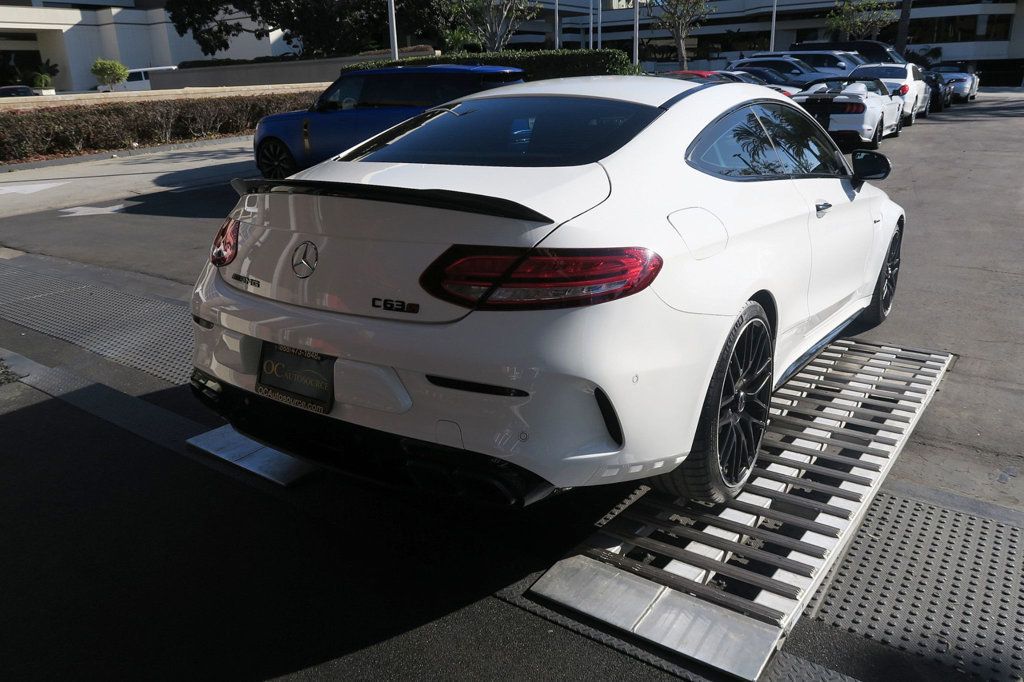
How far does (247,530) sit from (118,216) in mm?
8813

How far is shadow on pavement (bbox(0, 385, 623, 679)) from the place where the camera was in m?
2.70

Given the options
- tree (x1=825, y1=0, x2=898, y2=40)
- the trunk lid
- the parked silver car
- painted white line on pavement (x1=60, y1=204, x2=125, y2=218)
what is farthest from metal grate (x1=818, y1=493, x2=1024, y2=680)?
tree (x1=825, y1=0, x2=898, y2=40)

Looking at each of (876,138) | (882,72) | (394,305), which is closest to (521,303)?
(394,305)

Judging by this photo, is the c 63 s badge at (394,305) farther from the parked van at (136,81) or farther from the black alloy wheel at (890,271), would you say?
the parked van at (136,81)

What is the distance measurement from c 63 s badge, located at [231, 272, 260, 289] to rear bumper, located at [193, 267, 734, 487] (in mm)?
259

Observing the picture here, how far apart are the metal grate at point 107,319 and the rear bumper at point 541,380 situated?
265cm

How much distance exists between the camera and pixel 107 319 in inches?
250

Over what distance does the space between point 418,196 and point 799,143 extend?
246 cm

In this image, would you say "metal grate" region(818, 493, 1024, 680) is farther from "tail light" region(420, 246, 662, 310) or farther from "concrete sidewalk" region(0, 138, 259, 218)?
"concrete sidewalk" region(0, 138, 259, 218)

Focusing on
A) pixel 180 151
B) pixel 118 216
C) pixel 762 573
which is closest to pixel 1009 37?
pixel 180 151

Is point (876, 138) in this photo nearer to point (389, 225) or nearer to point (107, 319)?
point (107, 319)

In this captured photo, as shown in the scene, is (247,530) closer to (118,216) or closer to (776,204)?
(776,204)

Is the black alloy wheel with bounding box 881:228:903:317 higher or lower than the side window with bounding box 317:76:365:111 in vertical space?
lower

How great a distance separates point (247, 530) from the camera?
3381 mm
